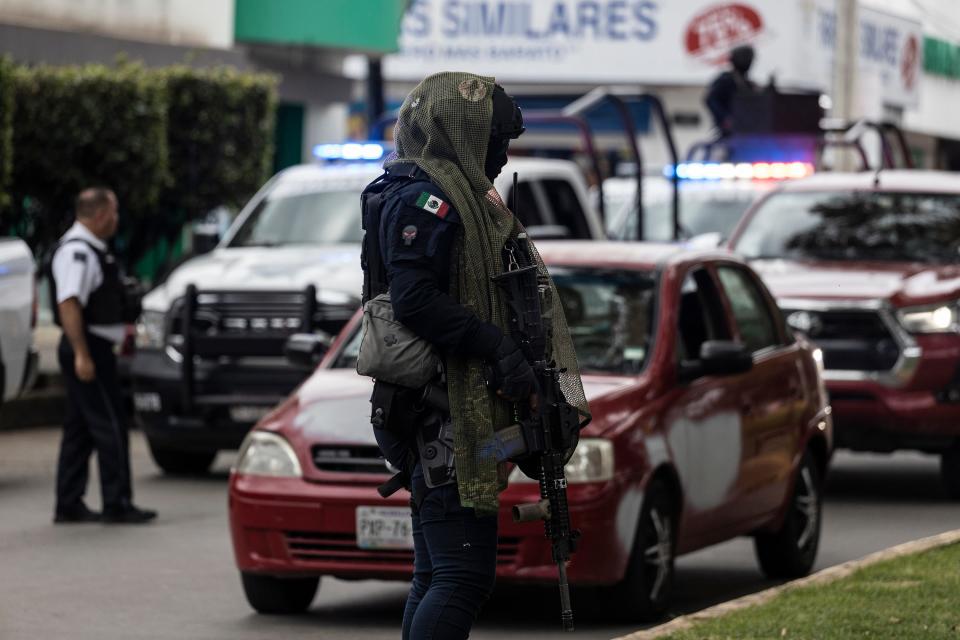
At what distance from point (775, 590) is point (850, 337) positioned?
504 centimetres

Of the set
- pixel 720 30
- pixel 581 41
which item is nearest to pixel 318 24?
pixel 581 41

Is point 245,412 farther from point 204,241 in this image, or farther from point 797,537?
point 797,537

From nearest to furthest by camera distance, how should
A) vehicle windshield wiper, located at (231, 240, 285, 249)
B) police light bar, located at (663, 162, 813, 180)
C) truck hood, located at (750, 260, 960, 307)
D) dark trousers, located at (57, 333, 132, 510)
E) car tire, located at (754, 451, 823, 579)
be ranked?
car tire, located at (754, 451, 823, 579) → dark trousers, located at (57, 333, 132, 510) → truck hood, located at (750, 260, 960, 307) → vehicle windshield wiper, located at (231, 240, 285, 249) → police light bar, located at (663, 162, 813, 180)

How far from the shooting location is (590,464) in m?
8.57

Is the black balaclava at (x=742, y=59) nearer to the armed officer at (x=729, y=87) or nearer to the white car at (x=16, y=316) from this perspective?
the armed officer at (x=729, y=87)

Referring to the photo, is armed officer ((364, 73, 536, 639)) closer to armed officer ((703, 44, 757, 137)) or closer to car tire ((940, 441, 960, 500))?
car tire ((940, 441, 960, 500))

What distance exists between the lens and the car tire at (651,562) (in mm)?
8633

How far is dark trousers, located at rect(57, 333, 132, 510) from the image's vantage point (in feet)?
39.7

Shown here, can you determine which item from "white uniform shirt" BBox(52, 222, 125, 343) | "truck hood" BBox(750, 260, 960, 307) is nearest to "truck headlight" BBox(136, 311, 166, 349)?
"white uniform shirt" BBox(52, 222, 125, 343)

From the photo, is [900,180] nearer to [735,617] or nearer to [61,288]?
[61,288]

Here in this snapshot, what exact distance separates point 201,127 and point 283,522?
14.5 m

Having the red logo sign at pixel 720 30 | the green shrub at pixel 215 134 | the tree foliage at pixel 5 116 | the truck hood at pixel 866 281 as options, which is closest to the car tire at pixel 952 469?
the truck hood at pixel 866 281

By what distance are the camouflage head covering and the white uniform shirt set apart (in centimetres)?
618

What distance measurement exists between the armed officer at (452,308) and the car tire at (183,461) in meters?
9.02
